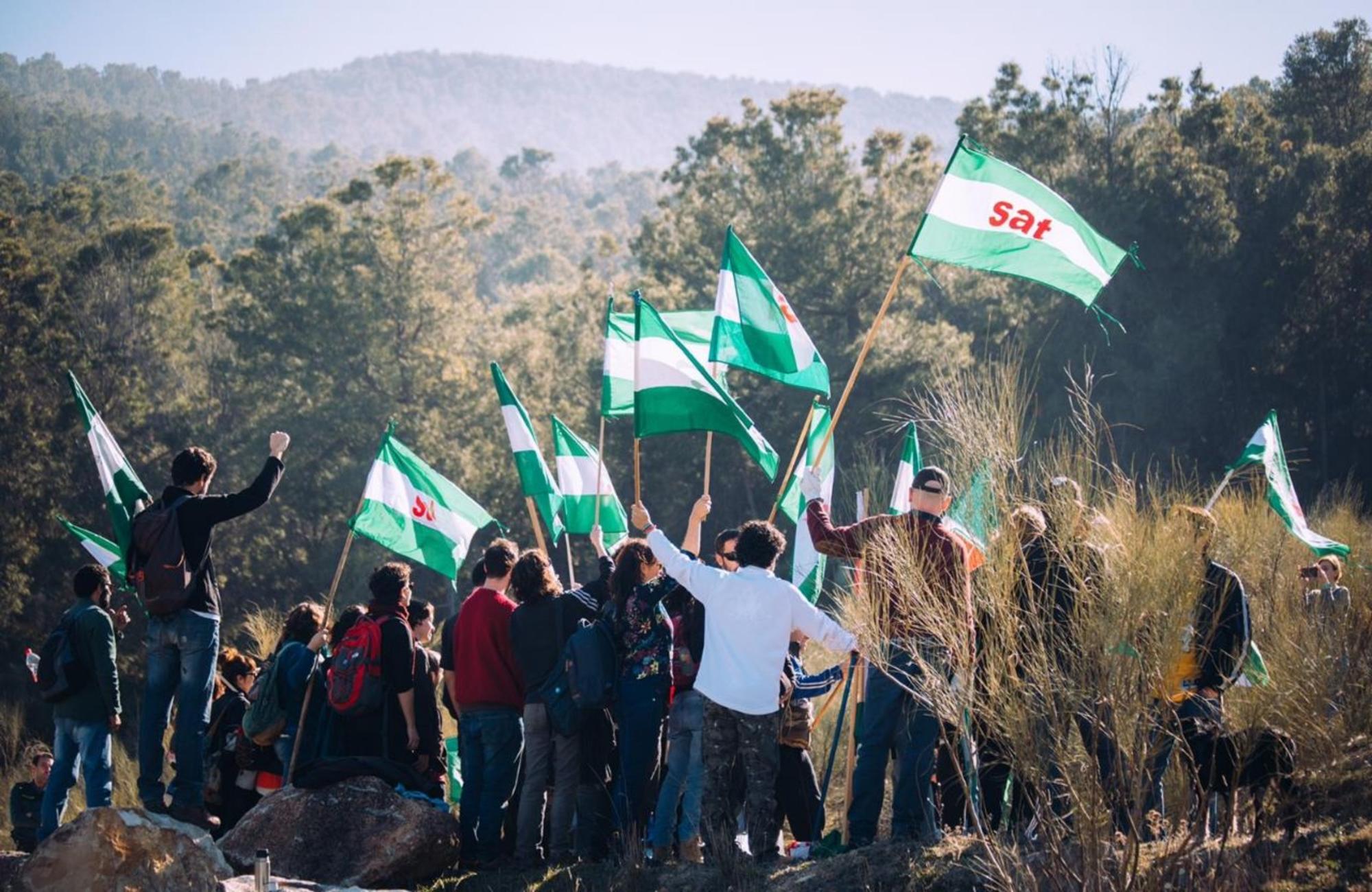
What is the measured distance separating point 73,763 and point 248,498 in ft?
8.00

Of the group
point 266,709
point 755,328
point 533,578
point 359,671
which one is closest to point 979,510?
point 533,578

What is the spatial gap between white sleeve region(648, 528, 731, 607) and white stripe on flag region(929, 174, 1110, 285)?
299cm

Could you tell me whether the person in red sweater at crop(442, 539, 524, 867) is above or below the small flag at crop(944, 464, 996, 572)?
below

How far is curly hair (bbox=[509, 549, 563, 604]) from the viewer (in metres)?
7.87

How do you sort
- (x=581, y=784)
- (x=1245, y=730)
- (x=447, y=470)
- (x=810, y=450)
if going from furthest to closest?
1. (x=447, y=470)
2. (x=810, y=450)
3. (x=581, y=784)
4. (x=1245, y=730)

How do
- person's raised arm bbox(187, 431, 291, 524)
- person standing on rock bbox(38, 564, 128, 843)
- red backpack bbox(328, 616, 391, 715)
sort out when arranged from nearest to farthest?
person's raised arm bbox(187, 431, 291, 524), red backpack bbox(328, 616, 391, 715), person standing on rock bbox(38, 564, 128, 843)

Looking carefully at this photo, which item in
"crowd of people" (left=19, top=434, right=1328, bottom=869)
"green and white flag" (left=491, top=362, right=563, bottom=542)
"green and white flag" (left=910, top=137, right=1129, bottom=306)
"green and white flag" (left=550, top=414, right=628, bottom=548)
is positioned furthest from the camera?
"green and white flag" (left=550, top=414, right=628, bottom=548)

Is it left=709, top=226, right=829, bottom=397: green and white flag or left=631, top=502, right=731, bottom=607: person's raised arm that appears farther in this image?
left=709, top=226, right=829, bottom=397: green and white flag

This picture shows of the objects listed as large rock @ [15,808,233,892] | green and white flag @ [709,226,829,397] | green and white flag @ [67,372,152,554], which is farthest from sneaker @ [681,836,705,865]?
green and white flag @ [67,372,152,554]

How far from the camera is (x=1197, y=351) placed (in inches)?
1174

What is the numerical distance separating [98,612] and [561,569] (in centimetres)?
2746

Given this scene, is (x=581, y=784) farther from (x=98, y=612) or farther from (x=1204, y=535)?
(x=1204, y=535)

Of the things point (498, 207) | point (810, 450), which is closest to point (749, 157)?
point (810, 450)

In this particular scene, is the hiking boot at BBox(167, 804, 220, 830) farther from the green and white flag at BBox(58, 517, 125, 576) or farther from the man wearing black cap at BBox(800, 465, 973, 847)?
the man wearing black cap at BBox(800, 465, 973, 847)
